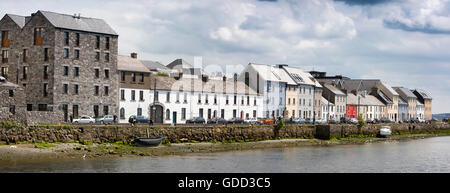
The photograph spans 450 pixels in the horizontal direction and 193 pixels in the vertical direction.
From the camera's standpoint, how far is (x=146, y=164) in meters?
47.2

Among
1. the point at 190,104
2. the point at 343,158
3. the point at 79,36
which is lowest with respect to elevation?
the point at 343,158

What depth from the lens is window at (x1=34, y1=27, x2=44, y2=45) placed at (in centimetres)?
7412

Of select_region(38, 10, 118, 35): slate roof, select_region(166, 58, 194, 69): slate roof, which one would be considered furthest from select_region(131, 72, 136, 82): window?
select_region(166, 58, 194, 69): slate roof

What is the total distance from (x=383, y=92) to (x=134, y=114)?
318ft

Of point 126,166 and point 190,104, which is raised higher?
point 190,104

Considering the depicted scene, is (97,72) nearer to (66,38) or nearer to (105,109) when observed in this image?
(105,109)

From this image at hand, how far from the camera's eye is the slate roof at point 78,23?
73.8 metres

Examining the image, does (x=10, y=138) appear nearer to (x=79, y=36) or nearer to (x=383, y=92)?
(x=79, y=36)

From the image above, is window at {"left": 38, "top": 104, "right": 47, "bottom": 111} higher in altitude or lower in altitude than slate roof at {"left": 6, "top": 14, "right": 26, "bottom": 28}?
lower

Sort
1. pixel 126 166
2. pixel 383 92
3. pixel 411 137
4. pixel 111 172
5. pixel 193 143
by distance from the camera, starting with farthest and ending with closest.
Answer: pixel 383 92
pixel 411 137
pixel 193 143
pixel 126 166
pixel 111 172

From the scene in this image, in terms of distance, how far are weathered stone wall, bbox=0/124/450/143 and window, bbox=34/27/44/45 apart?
2281 cm

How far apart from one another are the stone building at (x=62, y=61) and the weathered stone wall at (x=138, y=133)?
54.7ft

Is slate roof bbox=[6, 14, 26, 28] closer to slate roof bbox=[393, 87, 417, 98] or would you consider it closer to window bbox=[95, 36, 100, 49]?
window bbox=[95, 36, 100, 49]

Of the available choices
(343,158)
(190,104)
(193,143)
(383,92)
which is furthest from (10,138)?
(383,92)
